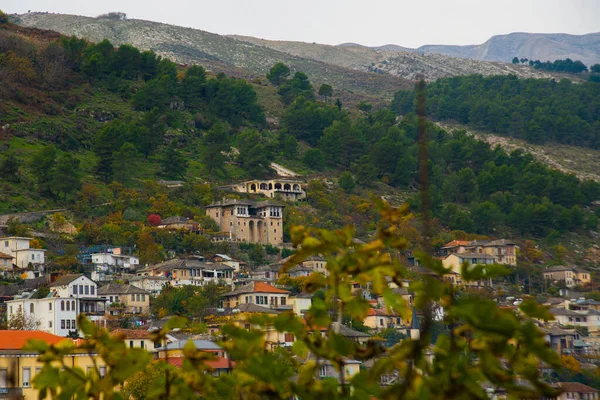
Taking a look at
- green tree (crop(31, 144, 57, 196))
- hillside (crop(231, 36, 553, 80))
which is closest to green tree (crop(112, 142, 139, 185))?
green tree (crop(31, 144, 57, 196))

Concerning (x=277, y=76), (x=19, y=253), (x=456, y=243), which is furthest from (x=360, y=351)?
(x=277, y=76)

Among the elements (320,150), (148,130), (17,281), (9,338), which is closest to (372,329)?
(17,281)

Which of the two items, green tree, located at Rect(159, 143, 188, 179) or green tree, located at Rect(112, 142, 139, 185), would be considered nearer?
green tree, located at Rect(112, 142, 139, 185)

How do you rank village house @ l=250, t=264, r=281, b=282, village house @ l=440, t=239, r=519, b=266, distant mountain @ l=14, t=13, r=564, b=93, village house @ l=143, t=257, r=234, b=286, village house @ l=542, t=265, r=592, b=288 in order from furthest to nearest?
1. distant mountain @ l=14, t=13, r=564, b=93
2. village house @ l=440, t=239, r=519, b=266
3. village house @ l=542, t=265, r=592, b=288
4. village house @ l=250, t=264, r=281, b=282
5. village house @ l=143, t=257, r=234, b=286

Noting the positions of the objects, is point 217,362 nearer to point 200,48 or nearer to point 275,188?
point 275,188

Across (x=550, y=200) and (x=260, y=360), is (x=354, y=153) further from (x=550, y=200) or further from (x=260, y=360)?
(x=260, y=360)

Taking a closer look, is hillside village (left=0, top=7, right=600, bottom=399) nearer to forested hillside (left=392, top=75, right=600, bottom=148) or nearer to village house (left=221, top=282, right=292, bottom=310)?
village house (left=221, top=282, right=292, bottom=310)
